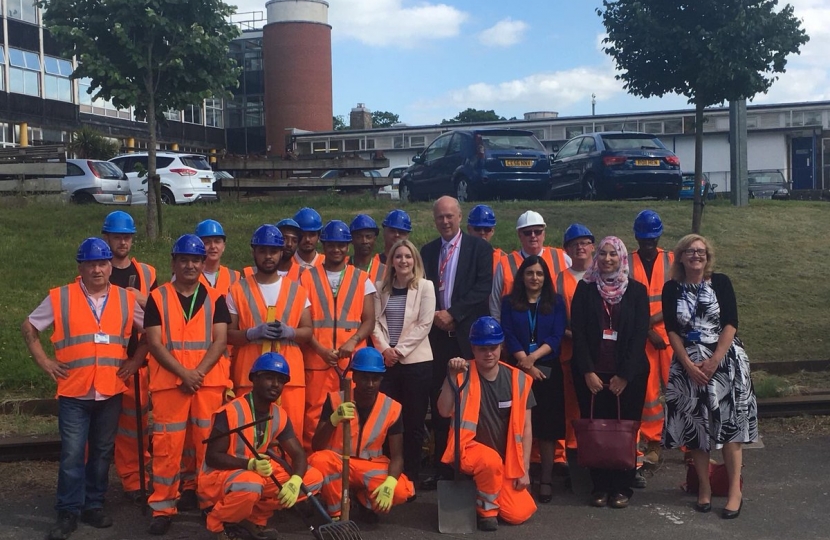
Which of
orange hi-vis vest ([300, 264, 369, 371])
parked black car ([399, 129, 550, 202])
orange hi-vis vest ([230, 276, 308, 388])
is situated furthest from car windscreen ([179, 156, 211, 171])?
orange hi-vis vest ([230, 276, 308, 388])

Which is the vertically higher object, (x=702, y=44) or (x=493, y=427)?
(x=702, y=44)

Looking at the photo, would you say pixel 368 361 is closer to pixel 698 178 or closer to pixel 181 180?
pixel 698 178

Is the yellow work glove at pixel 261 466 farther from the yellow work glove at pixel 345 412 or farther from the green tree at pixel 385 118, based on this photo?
the green tree at pixel 385 118

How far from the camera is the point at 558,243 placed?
12812 mm

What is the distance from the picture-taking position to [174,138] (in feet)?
153

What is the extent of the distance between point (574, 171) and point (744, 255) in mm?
5450

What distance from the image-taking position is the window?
1407 inches

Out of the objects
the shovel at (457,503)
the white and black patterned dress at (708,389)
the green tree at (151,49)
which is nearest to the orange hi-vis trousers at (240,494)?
the shovel at (457,503)

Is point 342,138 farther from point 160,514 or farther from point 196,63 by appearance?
point 160,514

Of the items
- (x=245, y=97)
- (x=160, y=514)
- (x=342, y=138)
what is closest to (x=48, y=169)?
(x=160, y=514)

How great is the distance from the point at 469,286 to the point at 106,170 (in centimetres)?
1508

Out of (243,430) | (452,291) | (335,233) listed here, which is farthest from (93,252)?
(452,291)

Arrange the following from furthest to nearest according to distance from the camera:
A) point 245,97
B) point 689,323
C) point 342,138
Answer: point 245,97
point 342,138
point 689,323

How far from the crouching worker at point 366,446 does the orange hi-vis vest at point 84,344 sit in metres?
1.41
